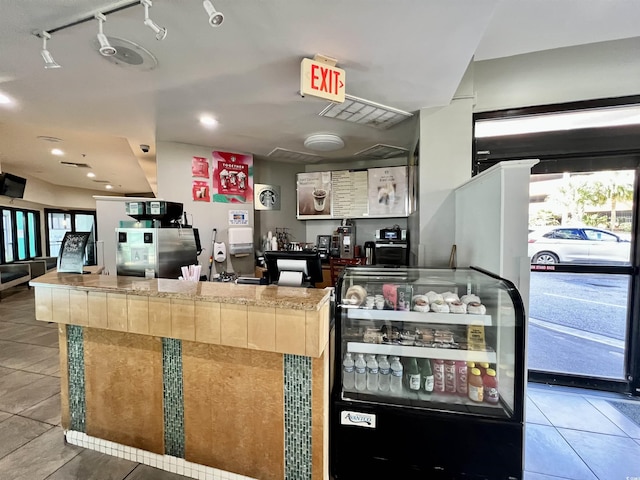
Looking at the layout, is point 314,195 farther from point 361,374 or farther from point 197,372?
point 197,372

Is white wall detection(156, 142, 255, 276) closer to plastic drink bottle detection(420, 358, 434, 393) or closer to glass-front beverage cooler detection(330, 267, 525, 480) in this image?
glass-front beverage cooler detection(330, 267, 525, 480)

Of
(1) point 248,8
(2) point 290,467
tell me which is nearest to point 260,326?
(2) point 290,467

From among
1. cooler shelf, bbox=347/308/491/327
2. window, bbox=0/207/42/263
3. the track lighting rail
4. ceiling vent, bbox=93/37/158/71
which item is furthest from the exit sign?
window, bbox=0/207/42/263

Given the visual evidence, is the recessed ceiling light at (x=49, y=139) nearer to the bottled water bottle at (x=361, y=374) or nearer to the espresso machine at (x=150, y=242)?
the espresso machine at (x=150, y=242)

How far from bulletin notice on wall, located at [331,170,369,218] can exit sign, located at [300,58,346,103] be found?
2.50 meters

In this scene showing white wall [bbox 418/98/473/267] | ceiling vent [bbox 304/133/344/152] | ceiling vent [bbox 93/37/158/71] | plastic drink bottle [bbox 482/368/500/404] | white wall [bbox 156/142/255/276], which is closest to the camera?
plastic drink bottle [bbox 482/368/500/404]

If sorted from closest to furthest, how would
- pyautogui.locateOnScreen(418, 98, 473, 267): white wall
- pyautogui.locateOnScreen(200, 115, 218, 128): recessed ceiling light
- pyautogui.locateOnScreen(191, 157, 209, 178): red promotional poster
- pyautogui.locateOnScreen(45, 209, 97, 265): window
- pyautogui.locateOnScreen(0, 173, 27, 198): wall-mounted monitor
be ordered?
pyautogui.locateOnScreen(418, 98, 473, 267): white wall
pyautogui.locateOnScreen(200, 115, 218, 128): recessed ceiling light
pyautogui.locateOnScreen(191, 157, 209, 178): red promotional poster
pyautogui.locateOnScreen(0, 173, 27, 198): wall-mounted monitor
pyautogui.locateOnScreen(45, 209, 97, 265): window

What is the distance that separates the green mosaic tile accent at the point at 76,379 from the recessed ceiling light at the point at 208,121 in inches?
87.4

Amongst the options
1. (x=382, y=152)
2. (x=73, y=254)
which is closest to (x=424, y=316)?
A: (x=73, y=254)

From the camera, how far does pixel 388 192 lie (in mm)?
4160

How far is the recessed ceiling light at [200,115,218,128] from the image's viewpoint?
9.50 ft

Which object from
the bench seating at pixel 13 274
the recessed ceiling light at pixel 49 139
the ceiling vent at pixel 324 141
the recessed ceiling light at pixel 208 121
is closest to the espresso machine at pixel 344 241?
the ceiling vent at pixel 324 141

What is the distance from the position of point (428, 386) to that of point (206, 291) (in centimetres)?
137

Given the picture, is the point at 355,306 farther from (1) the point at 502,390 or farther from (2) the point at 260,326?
(1) the point at 502,390
